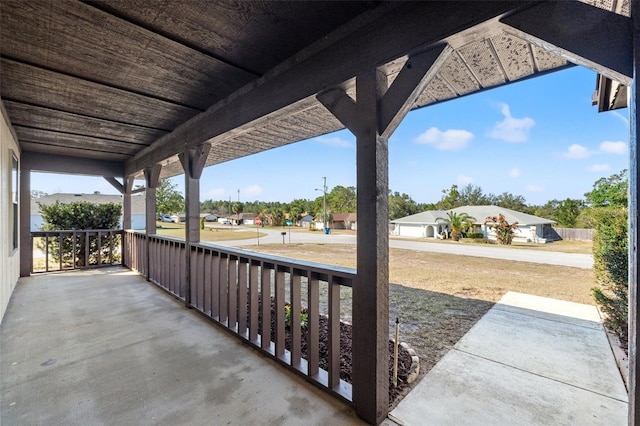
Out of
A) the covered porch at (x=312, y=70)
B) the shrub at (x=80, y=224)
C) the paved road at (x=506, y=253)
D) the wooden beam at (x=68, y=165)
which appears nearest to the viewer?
the covered porch at (x=312, y=70)

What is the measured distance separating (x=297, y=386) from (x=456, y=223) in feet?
66.8

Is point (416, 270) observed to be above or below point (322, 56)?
below

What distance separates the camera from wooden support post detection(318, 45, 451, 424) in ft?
5.24

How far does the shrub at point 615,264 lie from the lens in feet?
9.34

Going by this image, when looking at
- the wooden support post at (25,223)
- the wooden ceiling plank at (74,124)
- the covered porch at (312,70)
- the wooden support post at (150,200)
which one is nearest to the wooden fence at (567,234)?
the covered porch at (312,70)

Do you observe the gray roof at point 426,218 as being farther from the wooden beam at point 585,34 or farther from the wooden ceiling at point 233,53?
the wooden beam at point 585,34

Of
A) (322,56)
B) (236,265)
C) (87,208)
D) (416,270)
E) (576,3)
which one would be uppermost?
(322,56)

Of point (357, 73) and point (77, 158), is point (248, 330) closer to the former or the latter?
point (357, 73)

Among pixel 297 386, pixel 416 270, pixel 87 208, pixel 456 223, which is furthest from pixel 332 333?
pixel 456 223

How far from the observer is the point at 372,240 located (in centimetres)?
161

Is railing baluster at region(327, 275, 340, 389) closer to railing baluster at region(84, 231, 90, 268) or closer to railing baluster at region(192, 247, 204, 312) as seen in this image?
railing baluster at region(192, 247, 204, 312)

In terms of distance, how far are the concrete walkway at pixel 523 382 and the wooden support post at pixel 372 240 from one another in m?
0.28

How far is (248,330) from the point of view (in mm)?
2652

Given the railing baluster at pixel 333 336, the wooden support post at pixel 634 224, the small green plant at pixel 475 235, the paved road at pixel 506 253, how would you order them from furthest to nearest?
the small green plant at pixel 475 235
the paved road at pixel 506 253
the railing baluster at pixel 333 336
the wooden support post at pixel 634 224
